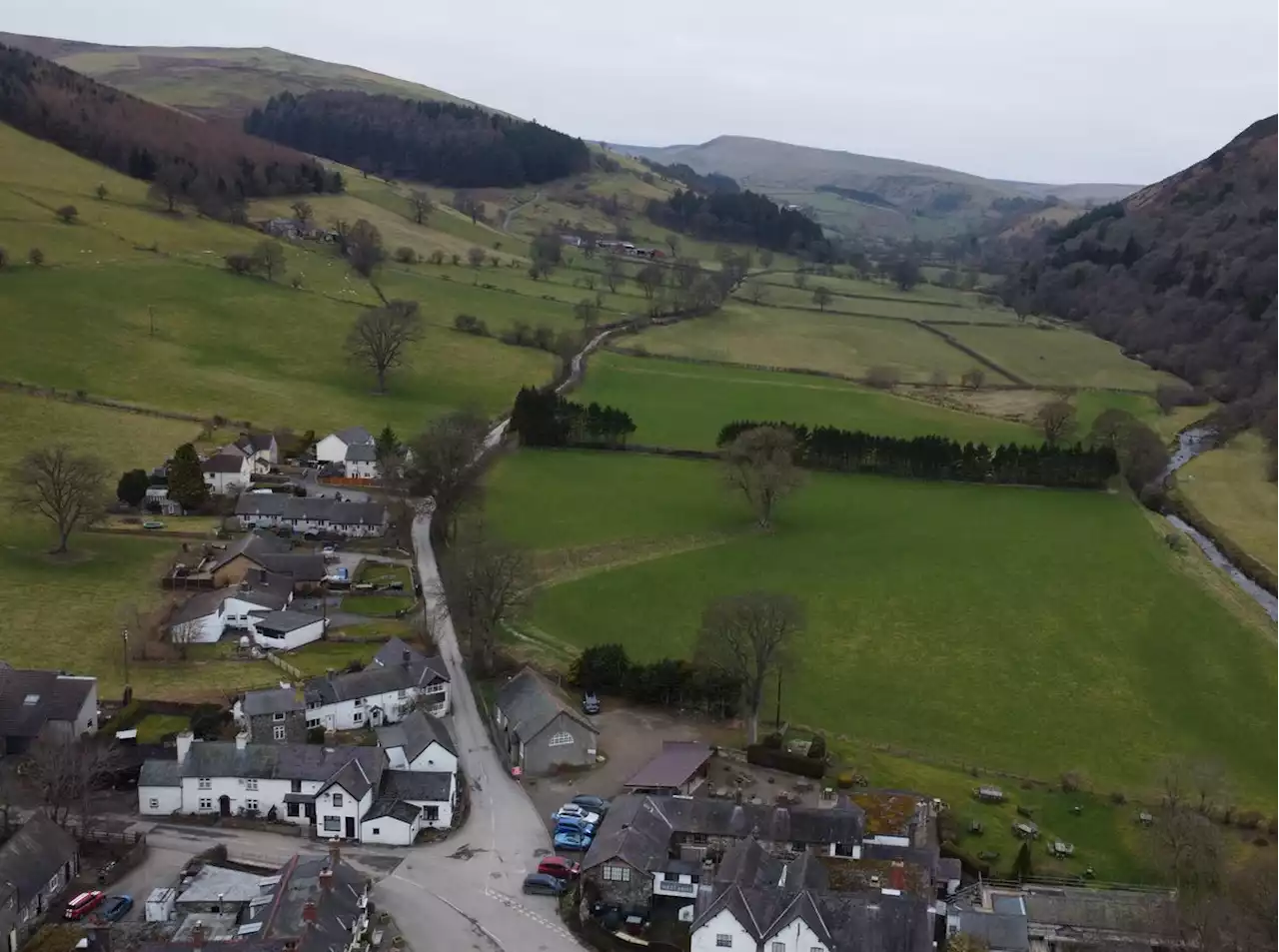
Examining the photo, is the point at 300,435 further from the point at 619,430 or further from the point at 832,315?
the point at 832,315

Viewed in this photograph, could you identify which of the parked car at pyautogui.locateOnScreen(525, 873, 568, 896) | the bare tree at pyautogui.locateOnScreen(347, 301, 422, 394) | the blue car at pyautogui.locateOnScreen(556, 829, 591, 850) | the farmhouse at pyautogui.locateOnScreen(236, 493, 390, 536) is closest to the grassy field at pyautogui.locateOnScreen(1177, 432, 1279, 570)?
the blue car at pyautogui.locateOnScreen(556, 829, 591, 850)

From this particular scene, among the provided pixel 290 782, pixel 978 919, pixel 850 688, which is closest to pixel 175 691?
pixel 290 782

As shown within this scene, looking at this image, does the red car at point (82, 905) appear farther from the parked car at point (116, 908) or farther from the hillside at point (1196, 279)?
the hillside at point (1196, 279)

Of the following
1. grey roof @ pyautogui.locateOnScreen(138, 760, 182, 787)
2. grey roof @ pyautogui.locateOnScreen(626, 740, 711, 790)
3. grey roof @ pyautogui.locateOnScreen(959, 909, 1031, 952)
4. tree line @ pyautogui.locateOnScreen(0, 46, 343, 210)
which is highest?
tree line @ pyautogui.locateOnScreen(0, 46, 343, 210)

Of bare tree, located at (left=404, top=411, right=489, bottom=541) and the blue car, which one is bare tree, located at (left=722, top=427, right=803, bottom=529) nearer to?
bare tree, located at (left=404, top=411, right=489, bottom=541)

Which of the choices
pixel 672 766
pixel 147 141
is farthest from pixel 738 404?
pixel 147 141

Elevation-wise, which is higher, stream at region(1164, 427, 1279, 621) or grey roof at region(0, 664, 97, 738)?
stream at region(1164, 427, 1279, 621)
